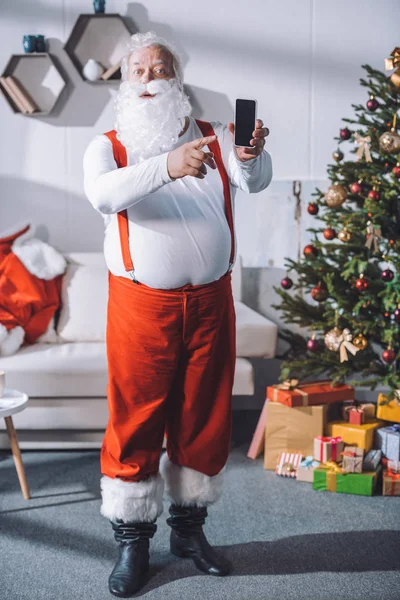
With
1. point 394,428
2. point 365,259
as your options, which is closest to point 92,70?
point 365,259

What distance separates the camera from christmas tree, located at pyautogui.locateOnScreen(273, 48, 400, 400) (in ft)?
8.80

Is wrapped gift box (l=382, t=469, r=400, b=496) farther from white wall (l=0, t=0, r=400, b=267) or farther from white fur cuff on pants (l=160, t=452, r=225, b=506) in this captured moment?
white wall (l=0, t=0, r=400, b=267)

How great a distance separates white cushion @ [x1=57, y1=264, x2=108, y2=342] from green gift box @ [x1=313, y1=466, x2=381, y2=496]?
48.3 inches

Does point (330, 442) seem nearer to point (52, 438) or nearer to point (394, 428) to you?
point (394, 428)

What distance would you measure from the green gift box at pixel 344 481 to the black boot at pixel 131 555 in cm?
87

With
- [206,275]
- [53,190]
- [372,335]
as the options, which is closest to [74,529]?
[206,275]

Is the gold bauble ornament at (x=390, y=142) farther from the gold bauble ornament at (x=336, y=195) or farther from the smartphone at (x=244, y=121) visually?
the smartphone at (x=244, y=121)

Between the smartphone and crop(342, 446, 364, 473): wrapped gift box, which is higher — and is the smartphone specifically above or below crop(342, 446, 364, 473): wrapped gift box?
above

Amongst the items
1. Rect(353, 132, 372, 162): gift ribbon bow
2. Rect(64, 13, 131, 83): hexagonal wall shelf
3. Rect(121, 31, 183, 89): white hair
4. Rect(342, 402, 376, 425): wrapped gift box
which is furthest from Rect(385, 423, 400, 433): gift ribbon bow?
Rect(64, 13, 131, 83): hexagonal wall shelf

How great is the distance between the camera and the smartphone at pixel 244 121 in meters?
1.61

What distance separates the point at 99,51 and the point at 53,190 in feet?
2.53

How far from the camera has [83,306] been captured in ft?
10.7

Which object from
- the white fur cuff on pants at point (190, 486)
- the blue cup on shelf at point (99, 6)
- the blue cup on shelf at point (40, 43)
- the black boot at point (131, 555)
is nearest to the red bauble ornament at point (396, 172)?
the white fur cuff on pants at point (190, 486)

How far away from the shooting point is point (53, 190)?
3.62 metres
